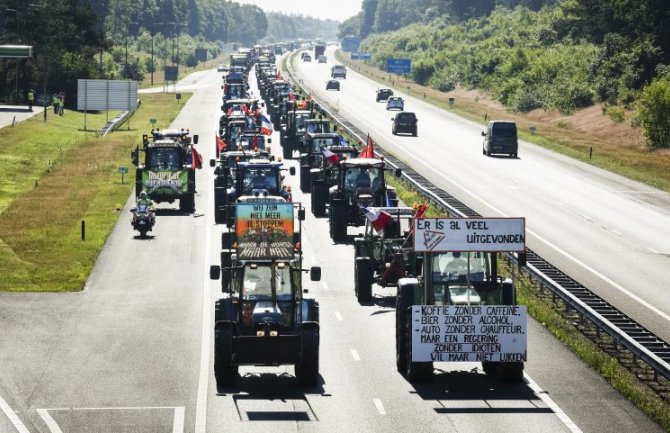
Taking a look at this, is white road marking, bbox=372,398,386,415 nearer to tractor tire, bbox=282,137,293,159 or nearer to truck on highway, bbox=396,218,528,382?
truck on highway, bbox=396,218,528,382

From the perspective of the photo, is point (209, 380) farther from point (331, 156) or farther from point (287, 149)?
point (287, 149)

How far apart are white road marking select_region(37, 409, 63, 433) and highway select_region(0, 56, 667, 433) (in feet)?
A: 0.08

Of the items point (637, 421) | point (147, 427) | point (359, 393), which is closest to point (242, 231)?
point (359, 393)

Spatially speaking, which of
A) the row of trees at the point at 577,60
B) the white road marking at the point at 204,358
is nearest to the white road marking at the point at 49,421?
the white road marking at the point at 204,358

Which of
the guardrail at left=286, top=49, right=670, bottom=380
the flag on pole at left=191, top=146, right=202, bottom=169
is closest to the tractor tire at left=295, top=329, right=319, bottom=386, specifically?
the guardrail at left=286, top=49, right=670, bottom=380

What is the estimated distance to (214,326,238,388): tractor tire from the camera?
24953 mm

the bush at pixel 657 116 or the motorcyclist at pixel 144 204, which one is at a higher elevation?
the bush at pixel 657 116

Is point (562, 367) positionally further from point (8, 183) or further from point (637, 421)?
point (8, 183)

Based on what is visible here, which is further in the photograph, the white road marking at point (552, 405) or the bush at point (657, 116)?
the bush at point (657, 116)

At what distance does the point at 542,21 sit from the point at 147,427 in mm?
167289

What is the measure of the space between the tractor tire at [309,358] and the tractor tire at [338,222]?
2116 cm

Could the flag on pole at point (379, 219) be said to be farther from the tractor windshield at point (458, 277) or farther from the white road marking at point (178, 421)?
the white road marking at point (178, 421)

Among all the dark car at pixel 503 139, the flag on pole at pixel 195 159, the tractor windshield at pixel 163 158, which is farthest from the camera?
the dark car at pixel 503 139

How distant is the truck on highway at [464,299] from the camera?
24984 millimetres
